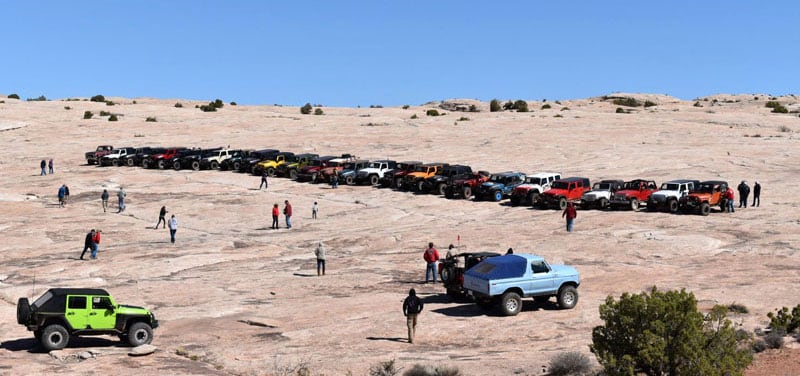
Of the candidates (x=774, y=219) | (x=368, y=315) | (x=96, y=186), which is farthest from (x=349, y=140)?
(x=368, y=315)

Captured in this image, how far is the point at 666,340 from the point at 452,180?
31.7 metres

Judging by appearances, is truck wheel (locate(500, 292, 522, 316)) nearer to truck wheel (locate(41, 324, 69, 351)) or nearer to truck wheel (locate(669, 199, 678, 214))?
truck wheel (locate(41, 324, 69, 351))

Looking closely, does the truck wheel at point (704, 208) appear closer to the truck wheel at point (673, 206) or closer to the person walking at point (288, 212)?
the truck wheel at point (673, 206)

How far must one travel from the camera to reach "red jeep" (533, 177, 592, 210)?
41406 mm

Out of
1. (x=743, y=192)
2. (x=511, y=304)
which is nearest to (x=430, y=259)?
(x=511, y=304)

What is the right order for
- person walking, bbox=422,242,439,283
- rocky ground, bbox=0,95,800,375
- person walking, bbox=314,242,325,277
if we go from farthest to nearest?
1. person walking, bbox=314,242,325,277
2. person walking, bbox=422,242,439,283
3. rocky ground, bbox=0,95,800,375

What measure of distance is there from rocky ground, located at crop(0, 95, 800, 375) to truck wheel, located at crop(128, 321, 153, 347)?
46cm

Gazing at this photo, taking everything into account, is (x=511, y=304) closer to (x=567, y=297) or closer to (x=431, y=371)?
(x=567, y=297)

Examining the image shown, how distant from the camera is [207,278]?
28266 mm

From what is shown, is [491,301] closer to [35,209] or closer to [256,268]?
[256,268]

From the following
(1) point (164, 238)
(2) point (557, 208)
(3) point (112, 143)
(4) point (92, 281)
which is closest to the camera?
(4) point (92, 281)

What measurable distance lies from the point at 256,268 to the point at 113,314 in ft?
35.5

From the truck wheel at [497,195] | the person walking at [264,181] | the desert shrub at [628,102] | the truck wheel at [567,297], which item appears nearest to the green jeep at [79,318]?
the truck wheel at [567,297]

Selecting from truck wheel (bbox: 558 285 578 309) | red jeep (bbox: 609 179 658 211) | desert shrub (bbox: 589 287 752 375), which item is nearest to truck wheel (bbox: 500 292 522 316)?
truck wheel (bbox: 558 285 578 309)
